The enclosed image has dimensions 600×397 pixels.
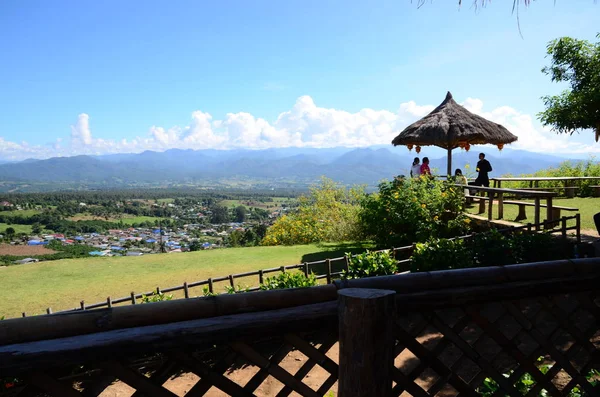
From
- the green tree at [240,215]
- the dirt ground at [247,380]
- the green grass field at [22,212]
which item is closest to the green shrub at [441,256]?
the dirt ground at [247,380]

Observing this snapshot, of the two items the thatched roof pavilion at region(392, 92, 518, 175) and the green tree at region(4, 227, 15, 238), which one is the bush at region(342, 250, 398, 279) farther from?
the green tree at region(4, 227, 15, 238)

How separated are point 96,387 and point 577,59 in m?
14.3

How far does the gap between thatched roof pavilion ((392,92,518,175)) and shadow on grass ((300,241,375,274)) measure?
3.65m

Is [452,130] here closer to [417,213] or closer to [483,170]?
[483,170]

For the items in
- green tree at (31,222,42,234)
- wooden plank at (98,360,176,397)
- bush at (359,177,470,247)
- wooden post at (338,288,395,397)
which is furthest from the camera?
green tree at (31,222,42,234)

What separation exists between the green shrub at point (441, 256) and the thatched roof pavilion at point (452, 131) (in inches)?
258

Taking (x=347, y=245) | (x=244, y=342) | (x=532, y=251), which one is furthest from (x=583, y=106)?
(x=244, y=342)

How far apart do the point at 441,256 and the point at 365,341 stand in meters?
5.74

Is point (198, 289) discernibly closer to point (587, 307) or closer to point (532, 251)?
point (532, 251)

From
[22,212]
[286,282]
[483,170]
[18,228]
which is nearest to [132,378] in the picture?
[286,282]

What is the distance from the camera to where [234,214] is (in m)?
66.4

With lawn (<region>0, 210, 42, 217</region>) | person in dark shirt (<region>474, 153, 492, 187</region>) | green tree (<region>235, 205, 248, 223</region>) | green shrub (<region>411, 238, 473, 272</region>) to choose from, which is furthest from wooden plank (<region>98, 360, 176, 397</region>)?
green tree (<region>235, 205, 248, 223</region>)

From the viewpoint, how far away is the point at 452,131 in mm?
13109

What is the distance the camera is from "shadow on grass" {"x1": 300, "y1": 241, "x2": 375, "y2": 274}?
9363 mm
